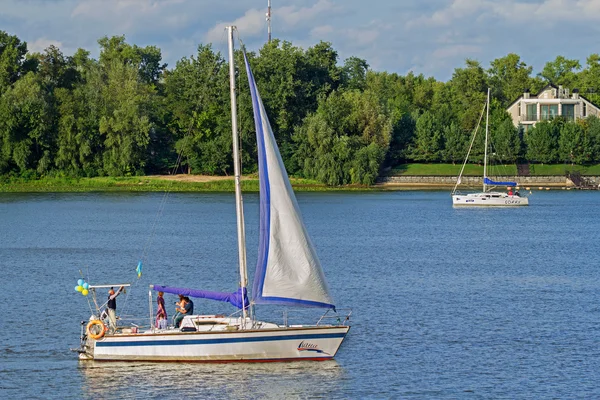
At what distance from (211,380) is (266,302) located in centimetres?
335

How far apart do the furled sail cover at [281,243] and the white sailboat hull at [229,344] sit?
1153mm

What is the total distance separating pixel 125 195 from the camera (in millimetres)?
123812

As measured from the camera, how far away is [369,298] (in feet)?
159

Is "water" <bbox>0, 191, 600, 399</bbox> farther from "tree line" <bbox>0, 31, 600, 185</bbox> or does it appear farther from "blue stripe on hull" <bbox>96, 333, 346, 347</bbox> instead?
"tree line" <bbox>0, 31, 600, 185</bbox>

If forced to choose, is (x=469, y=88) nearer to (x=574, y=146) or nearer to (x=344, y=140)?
(x=574, y=146)

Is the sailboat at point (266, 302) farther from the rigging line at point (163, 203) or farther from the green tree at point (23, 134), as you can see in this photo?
the green tree at point (23, 134)

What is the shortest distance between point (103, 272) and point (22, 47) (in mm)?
107558

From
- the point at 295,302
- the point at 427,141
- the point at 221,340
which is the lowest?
the point at 221,340

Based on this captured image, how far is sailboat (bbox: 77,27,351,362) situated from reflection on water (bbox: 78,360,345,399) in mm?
318

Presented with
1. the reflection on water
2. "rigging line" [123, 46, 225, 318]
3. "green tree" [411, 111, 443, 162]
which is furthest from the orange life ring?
"green tree" [411, 111, 443, 162]

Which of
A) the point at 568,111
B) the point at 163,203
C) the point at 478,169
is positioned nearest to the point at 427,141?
the point at 478,169

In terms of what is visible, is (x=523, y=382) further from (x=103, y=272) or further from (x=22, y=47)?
(x=22, y=47)

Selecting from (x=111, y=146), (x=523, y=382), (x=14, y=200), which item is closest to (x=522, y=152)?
(x=111, y=146)

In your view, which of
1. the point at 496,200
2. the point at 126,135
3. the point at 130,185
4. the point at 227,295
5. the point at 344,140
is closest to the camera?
the point at 227,295
